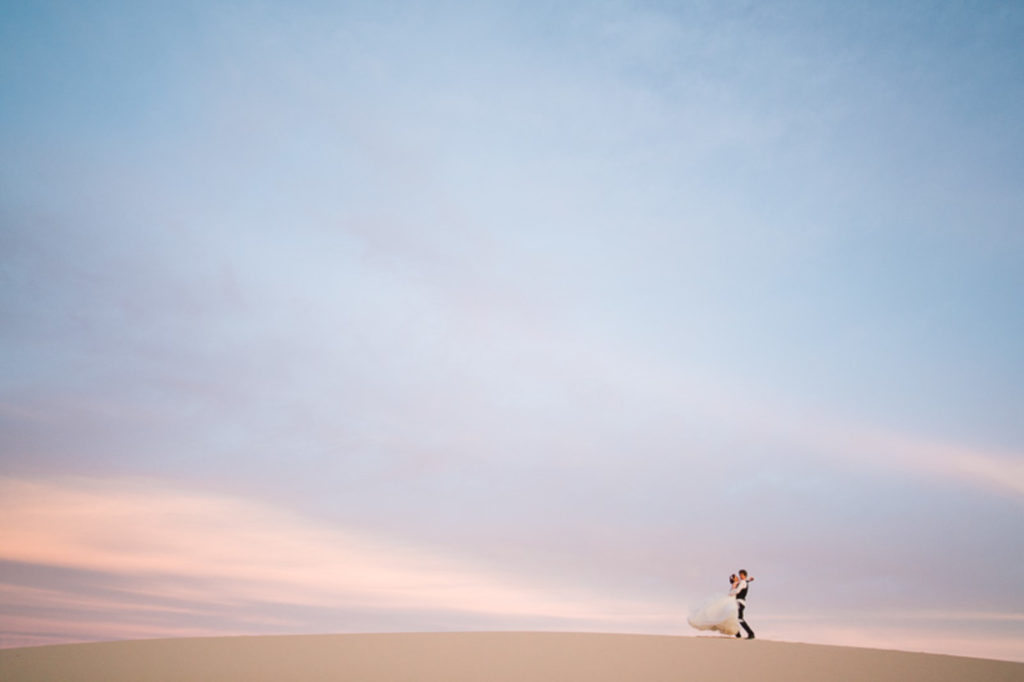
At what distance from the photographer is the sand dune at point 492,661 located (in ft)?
55.0

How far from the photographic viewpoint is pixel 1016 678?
17141mm

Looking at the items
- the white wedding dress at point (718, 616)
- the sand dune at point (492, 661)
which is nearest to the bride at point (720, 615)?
the white wedding dress at point (718, 616)

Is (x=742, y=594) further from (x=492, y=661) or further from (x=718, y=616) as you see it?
(x=492, y=661)

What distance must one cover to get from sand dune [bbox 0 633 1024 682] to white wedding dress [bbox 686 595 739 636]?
1.02 metres

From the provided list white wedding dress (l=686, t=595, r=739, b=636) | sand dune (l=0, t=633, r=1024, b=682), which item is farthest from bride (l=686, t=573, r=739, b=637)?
sand dune (l=0, t=633, r=1024, b=682)

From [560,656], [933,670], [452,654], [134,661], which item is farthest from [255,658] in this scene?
[933,670]

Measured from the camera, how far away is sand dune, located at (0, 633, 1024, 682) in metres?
16.8

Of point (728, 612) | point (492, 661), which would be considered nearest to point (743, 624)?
point (728, 612)

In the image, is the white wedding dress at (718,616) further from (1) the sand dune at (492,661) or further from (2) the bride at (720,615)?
(1) the sand dune at (492,661)

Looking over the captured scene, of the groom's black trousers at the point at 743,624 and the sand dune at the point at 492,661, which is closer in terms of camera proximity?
the sand dune at the point at 492,661

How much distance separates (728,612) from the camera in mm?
21031

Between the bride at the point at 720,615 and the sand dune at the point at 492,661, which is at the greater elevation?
the bride at the point at 720,615

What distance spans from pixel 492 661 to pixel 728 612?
22.4ft

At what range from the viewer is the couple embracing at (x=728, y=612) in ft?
67.9
